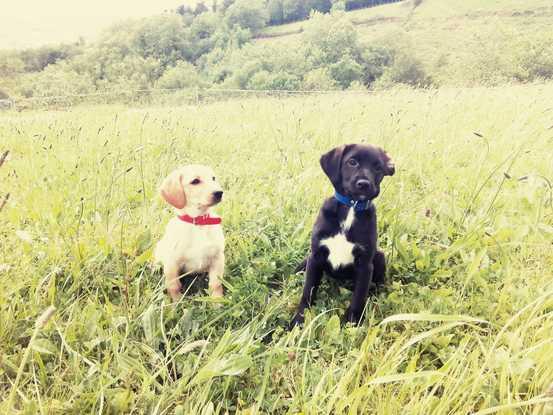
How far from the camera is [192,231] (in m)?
2.66

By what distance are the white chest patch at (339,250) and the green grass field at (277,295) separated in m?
0.31

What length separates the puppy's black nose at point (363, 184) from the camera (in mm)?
2340

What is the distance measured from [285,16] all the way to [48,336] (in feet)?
337

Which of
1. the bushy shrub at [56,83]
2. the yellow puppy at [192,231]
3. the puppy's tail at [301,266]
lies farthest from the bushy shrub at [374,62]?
the yellow puppy at [192,231]

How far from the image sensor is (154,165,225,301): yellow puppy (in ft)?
8.48

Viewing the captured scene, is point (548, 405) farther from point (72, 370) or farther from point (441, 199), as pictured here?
point (441, 199)

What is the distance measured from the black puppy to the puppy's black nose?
6cm

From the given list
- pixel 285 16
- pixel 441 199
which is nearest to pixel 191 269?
pixel 441 199

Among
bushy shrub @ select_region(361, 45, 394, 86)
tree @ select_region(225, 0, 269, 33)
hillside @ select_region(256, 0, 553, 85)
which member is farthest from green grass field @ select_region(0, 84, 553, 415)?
tree @ select_region(225, 0, 269, 33)

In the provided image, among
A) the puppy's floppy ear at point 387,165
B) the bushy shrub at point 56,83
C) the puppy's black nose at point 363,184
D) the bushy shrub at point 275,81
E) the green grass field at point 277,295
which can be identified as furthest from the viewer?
the bushy shrub at point 56,83

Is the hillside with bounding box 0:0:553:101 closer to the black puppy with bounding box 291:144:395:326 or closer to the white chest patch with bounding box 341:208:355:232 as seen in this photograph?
the black puppy with bounding box 291:144:395:326

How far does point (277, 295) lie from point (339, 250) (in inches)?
23.6

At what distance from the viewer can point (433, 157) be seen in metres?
4.84

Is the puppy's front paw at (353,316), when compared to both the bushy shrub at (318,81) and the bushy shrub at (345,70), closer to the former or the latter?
the bushy shrub at (318,81)
